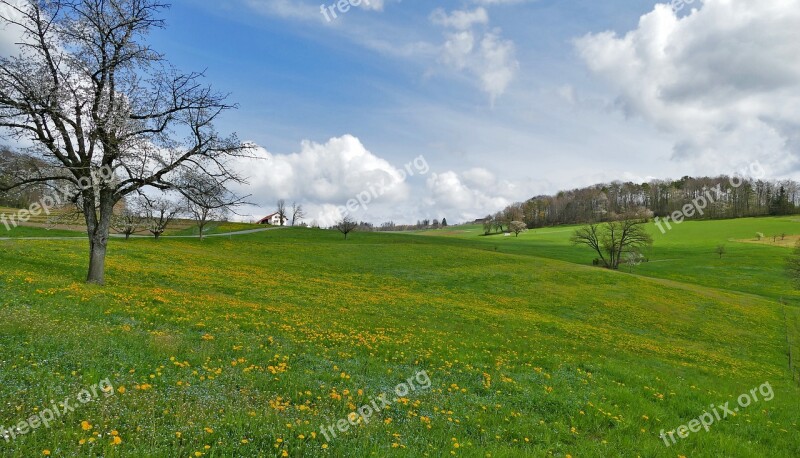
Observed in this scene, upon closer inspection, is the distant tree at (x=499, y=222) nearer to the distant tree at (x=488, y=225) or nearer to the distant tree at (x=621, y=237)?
the distant tree at (x=488, y=225)

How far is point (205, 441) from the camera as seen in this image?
6.04m

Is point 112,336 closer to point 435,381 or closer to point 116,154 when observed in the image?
point 435,381

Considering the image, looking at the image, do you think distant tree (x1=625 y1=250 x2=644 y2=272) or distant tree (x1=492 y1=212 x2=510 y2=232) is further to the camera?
distant tree (x1=492 y1=212 x2=510 y2=232)

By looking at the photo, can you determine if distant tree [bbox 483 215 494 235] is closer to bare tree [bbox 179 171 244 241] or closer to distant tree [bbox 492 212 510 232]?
distant tree [bbox 492 212 510 232]

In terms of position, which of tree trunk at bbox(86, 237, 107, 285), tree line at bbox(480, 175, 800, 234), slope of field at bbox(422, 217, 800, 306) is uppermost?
tree line at bbox(480, 175, 800, 234)

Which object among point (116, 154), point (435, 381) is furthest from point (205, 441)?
point (116, 154)

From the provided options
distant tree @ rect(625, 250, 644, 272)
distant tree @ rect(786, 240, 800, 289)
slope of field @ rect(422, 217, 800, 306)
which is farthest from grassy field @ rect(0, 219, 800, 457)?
distant tree @ rect(625, 250, 644, 272)

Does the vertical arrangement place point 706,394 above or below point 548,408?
below

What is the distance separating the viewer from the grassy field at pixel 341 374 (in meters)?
6.49

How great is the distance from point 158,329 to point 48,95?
37.2ft

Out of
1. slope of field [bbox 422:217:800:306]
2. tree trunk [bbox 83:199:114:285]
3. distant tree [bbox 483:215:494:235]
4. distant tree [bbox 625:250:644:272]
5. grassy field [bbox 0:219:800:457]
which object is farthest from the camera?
distant tree [bbox 483:215:494:235]

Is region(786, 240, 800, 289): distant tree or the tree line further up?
the tree line

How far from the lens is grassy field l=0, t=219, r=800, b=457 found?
6.49 m

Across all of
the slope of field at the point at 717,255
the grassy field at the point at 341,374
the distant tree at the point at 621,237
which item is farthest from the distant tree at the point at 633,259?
the grassy field at the point at 341,374
